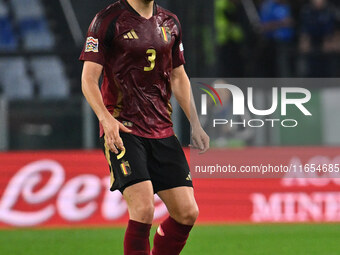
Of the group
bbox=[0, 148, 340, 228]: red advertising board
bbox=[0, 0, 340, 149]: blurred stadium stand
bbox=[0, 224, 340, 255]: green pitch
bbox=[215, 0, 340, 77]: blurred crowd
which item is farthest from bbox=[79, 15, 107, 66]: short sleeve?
bbox=[215, 0, 340, 77]: blurred crowd

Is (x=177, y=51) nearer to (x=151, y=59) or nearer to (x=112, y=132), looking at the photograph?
(x=151, y=59)

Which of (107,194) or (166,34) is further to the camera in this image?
(107,194)

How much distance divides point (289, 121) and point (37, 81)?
3.11 meters

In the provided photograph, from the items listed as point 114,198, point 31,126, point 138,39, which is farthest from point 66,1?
point 138,39

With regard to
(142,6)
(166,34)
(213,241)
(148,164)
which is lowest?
(213,241)

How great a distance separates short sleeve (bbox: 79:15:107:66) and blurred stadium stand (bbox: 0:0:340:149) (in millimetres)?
3937

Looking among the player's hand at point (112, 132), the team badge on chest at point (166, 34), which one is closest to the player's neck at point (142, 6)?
the team badge on chest at point (166, 34)

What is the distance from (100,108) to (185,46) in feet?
14.7

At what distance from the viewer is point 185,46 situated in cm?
943

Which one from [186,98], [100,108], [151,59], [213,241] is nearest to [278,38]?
[213,241]

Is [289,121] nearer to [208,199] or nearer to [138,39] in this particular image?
[208,199]

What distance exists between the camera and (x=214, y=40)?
9.70 meters

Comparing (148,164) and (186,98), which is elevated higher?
Answer: (186,98)

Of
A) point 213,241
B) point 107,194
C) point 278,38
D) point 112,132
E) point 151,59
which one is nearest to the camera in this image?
point 112,132
